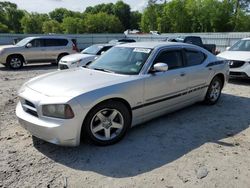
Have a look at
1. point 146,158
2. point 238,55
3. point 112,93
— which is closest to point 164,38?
point 238,55

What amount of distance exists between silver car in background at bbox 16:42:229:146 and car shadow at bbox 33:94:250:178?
0.83 feet

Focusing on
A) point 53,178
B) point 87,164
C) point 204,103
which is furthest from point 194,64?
point 53,178

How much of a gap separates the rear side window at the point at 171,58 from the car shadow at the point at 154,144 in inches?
43.0

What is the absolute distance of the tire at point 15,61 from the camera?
13383 millimetres

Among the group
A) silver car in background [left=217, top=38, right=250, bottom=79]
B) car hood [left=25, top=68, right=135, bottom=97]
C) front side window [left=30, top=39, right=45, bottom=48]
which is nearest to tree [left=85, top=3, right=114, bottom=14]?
front side window [left=30, top=39, right=45, bottom=48]

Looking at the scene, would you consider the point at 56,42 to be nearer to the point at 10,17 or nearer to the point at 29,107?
the point at 29,107

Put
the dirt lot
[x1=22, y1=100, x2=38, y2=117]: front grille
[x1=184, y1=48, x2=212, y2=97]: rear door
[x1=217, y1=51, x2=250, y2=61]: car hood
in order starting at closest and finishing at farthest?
the dirt lot → [x1=22, y1=100, x2=38, y2=117]: front grille → [x1=184, y1=48, x2=212, y2=97]: rear door → [x1=217, y1=51, x2=250, y2=61]: car hood

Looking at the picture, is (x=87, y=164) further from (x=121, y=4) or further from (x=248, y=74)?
(x=121, y=4)

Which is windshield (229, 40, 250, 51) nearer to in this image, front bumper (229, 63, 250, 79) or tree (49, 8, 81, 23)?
front bumper (229, 63, 250, 79)

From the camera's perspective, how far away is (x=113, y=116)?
4188 millimetres

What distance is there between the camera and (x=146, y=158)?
3852 mm

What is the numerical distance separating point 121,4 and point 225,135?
4543 inches

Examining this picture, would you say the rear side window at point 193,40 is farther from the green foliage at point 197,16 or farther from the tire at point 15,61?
the green foliage at point 197,16

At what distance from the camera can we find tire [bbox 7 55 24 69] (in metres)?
13.4
